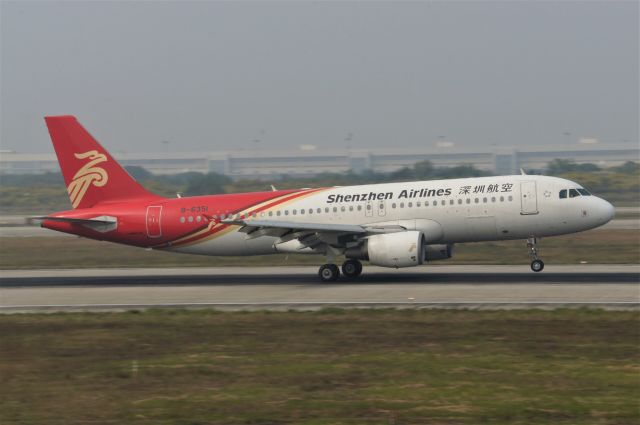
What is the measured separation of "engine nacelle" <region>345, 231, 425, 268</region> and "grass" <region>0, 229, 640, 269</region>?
999 centimetres

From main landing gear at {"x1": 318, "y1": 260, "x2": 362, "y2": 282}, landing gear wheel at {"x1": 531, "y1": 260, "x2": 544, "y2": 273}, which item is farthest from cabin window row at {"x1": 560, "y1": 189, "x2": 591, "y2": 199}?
main landing gear at {"x1": 318, "y1": 260, "x2": 362, "y2": 282}

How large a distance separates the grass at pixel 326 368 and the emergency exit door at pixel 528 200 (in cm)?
1010

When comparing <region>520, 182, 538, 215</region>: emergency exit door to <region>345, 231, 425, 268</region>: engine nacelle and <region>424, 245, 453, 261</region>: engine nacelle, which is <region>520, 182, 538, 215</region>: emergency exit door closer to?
<region>424, 245, 453, 261</region>: engine nacelle

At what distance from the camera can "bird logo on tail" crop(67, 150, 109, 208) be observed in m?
39.9

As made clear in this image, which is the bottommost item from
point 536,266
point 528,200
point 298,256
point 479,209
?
point 536,266

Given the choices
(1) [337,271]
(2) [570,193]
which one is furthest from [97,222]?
(2) [570,193]

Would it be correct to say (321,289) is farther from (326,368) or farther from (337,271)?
(326,368)

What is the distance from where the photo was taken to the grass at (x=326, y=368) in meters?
15.4

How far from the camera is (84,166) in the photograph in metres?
39.9

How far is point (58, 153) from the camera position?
40.0m

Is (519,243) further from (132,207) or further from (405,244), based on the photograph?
(132,207)

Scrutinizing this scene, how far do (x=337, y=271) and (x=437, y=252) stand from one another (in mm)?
4388

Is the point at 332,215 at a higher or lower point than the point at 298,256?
higher

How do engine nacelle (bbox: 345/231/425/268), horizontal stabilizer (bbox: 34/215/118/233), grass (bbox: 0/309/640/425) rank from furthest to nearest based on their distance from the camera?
1. horizontal stabilizer (bbox: 34/215/118/233)
2. engine nacelle (bbox: 345/231/425/268)
3. grass (bbox: 0/309/640/425)
